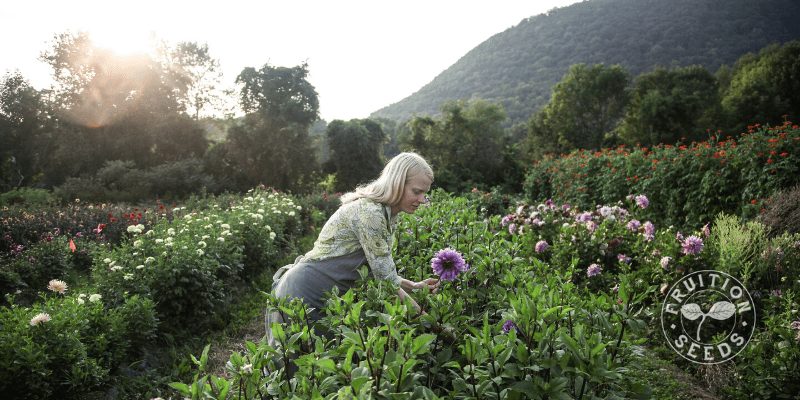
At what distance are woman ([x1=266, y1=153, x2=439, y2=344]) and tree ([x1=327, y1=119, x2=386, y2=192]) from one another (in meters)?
21.9

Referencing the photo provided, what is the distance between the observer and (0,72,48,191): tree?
63.9 feet

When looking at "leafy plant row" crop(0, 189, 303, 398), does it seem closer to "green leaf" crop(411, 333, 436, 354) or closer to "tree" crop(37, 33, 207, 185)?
"green leaf" crop(411, 333, 436, 354)

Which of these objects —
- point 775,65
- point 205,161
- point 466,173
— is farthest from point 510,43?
point 205,161

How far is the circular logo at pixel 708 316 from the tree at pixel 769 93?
28400mm

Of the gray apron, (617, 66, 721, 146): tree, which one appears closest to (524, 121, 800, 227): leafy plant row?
the gray apron

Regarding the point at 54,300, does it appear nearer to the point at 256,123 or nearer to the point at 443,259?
the point at 443,259

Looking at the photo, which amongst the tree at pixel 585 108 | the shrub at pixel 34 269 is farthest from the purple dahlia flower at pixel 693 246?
the tree at pixel 585 108

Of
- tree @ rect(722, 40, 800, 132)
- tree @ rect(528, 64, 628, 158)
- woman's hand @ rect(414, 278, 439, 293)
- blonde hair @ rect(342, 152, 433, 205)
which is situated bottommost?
tree @ rect(722, 40, 800, 132)

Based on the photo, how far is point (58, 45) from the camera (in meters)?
20.0

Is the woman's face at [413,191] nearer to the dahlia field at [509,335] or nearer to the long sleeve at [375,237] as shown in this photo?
the long sleeve at [375,237]

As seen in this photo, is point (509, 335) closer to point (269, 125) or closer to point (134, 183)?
point (134, 183)

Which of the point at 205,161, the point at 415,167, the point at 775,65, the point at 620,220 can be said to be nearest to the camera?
the point at 415,167

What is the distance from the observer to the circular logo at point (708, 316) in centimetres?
315

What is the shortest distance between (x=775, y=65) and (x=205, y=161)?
34.4 metres
